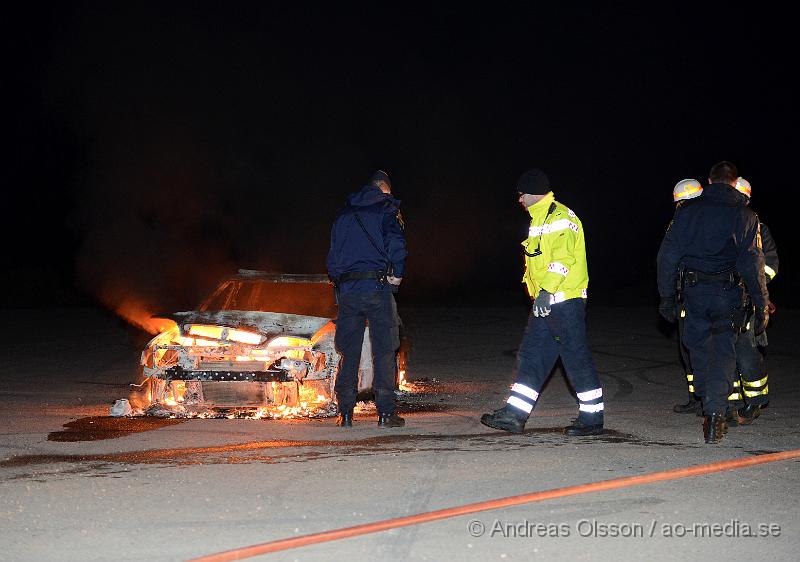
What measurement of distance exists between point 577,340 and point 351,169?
14.7m

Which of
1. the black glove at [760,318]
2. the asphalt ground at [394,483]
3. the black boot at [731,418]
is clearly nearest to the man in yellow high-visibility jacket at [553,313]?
the asphalt ground at [394,483]

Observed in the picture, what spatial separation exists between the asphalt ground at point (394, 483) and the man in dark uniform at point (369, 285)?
273mm

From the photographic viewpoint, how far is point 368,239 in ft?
24.0

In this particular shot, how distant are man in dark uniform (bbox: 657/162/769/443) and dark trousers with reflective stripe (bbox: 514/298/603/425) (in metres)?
0.70

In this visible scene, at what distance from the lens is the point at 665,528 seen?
434 cm

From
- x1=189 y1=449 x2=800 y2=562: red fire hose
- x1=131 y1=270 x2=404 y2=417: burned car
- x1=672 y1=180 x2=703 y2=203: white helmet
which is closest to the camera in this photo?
x1=189 y1=449 x2=800 y2=562: red fire hose

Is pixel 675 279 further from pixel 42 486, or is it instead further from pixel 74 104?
pixel 74 104

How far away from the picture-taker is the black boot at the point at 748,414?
7406 mm

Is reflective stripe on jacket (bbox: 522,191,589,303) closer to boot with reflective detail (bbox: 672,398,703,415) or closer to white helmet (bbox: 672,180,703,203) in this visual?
white helmet (bbox: 672,180,703,203)

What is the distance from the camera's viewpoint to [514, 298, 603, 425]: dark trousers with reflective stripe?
6.71 metres

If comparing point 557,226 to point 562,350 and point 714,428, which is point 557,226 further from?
point 714,428

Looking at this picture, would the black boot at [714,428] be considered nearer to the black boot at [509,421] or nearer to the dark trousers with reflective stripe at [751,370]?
the dark trousers with reflective stripe at [751,370]

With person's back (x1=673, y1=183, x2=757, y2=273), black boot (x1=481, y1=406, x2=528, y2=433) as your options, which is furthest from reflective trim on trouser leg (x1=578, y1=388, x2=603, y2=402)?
person's back (x1=673, y1=183, x2=757, y2=273)

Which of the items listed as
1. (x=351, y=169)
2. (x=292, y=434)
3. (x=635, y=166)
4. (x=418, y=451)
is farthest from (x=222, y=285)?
(x=635, y=166)
